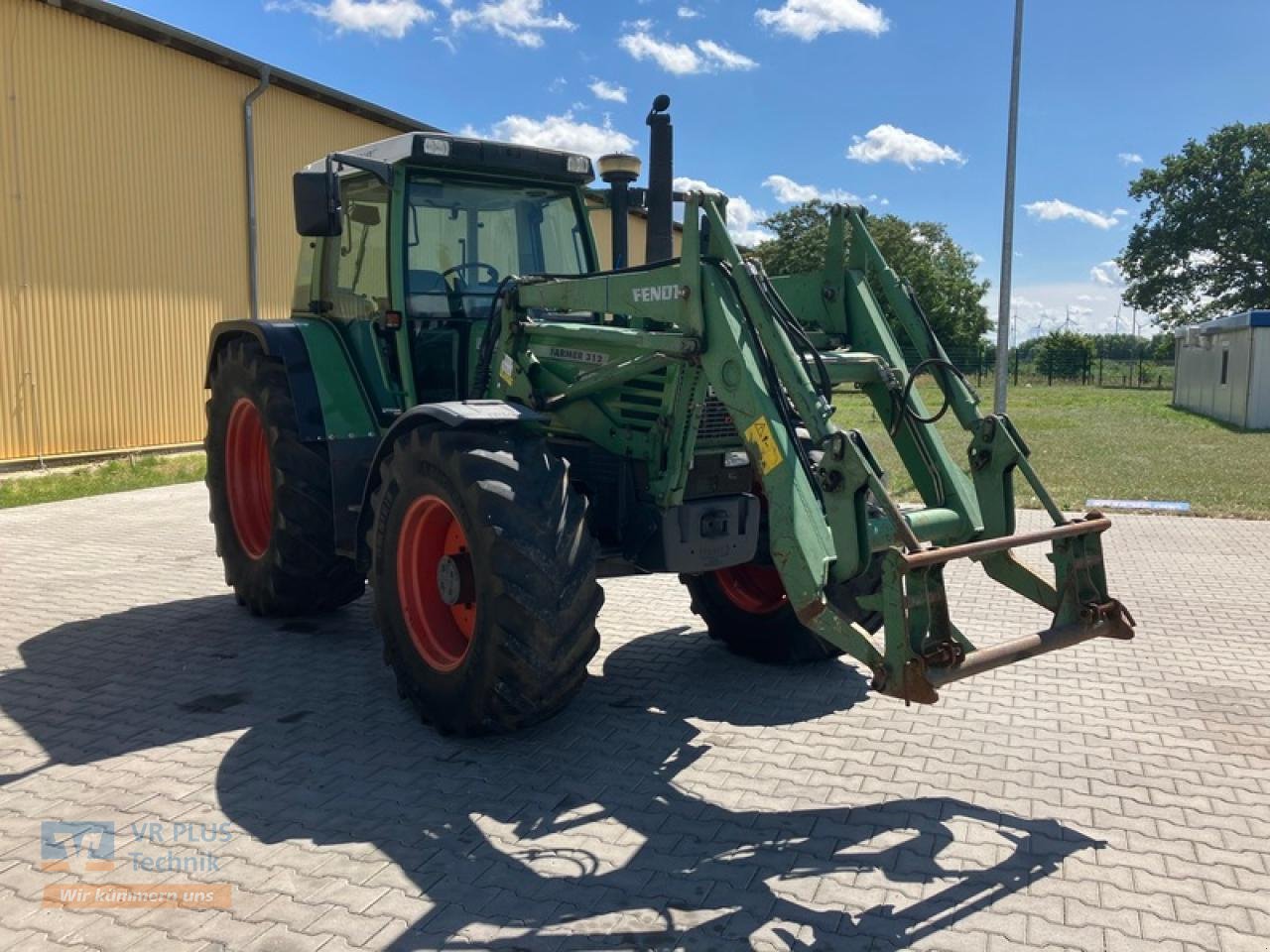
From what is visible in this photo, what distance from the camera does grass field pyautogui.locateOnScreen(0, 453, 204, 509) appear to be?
37.0 ft

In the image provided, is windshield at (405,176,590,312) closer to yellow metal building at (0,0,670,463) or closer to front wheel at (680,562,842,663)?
front wheel at (680,562,842,663)

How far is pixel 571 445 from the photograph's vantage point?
5.03m

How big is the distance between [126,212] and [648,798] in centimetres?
1256

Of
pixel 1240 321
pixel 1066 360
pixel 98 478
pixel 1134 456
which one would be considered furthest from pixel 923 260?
pixel 98 478

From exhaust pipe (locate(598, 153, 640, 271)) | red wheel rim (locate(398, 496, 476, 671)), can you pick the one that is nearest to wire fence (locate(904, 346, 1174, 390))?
exhaust pipe (locate(598, 153, 640, 271))

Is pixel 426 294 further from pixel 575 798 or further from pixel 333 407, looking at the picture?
pixel 575 798

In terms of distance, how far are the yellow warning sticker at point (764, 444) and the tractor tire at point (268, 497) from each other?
2.83m

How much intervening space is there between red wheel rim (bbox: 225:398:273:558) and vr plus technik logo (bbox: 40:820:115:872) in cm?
301

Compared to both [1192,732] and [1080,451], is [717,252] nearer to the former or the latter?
[1192,732]

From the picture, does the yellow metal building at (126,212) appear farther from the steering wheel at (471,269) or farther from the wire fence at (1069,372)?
the wire fence at (1069,372)

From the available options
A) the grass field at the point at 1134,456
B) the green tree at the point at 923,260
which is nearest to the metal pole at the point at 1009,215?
the grass field at the point at 1134,456

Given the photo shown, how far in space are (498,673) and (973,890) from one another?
6.13 feet

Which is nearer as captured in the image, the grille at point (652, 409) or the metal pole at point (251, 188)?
the grille at point (652, 409)

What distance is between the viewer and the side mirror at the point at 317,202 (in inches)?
193
